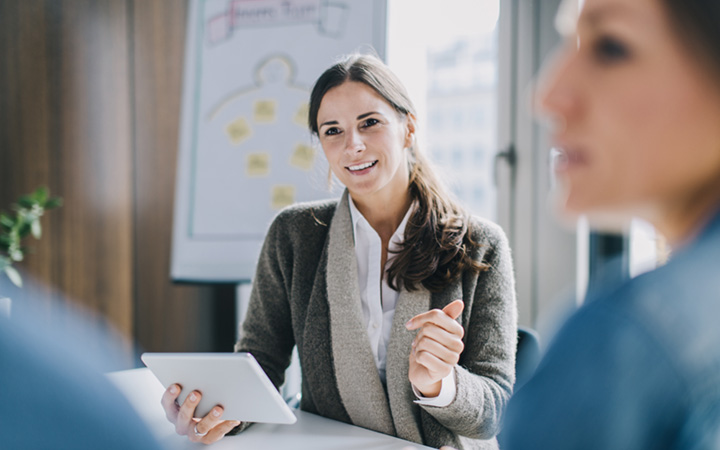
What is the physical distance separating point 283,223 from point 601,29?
1.23 m

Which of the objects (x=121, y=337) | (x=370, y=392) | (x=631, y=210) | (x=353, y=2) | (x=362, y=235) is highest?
(x=353, y=2)

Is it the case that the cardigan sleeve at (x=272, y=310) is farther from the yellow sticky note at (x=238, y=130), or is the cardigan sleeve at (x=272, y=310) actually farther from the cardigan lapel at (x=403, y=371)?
the yellow sticky note at (x=238, y=130)

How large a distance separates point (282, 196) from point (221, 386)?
47.3 inches

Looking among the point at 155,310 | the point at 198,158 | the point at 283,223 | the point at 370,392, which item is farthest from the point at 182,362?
the point at 155,310

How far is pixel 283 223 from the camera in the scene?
149 centimetres

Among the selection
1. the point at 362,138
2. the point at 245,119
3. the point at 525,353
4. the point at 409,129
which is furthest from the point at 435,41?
the point at 525,353

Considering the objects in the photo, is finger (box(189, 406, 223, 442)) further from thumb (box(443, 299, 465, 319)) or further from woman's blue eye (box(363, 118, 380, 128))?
woman's blue eye (box(363, 118, 380, 128))

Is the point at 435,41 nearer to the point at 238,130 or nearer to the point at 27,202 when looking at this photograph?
the point at 238,130

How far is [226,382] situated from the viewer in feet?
3.14

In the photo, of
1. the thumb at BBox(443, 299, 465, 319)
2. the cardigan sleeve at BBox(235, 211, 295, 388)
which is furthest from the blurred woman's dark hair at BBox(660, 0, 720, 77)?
the cardigan sleeve at BBox(235, 211, 295, 388)

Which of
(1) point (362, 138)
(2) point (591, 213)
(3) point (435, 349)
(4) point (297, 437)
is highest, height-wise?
(1) point (362, 138)

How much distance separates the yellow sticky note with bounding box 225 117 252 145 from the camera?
2.18m

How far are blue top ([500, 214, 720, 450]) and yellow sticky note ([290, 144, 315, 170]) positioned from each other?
1825mm

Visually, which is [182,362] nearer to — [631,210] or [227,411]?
[227,411]
